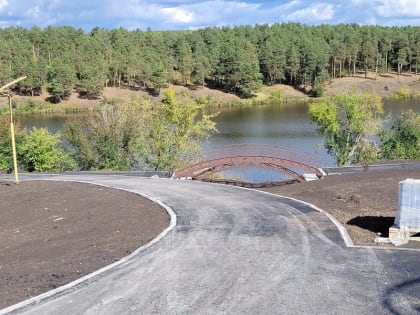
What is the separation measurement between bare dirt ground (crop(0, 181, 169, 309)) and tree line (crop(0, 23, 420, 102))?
76866 mm

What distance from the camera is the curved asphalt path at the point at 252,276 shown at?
9797 millimetres

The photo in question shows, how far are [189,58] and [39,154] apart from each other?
76088 millimetres

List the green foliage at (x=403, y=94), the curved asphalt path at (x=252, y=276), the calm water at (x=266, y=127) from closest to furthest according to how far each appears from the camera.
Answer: the curved asphalt path at (x=252, y=276)
the calm water at (x=266, y=127)
the green foliage at (x=403, y=94)

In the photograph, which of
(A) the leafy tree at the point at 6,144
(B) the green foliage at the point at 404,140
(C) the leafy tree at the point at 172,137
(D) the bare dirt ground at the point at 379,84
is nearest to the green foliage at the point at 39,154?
(A) the leafy tree at the point at 6,144

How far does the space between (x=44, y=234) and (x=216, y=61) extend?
99.1 m

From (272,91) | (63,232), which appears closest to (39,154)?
(63,232)

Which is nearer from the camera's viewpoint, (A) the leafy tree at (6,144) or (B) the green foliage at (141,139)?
(A) the leafy tree at (6,144)

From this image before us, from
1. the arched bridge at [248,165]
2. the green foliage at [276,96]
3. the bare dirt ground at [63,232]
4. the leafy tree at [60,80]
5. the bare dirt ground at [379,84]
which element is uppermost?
the leafy tree at [60,80]

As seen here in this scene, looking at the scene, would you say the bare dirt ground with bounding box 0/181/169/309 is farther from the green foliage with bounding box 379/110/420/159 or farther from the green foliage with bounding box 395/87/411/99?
the green foliage with bounding box 395/87/411/99

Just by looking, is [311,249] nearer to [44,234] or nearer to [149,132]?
[44,234]

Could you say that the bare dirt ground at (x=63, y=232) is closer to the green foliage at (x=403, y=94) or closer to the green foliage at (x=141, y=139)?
the green foliage at (x=141, y=139)

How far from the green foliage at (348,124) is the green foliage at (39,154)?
66.3 ft

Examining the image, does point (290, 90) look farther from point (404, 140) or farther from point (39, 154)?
point (39, 154)

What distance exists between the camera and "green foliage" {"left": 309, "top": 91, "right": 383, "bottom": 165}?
40375 millimetres
